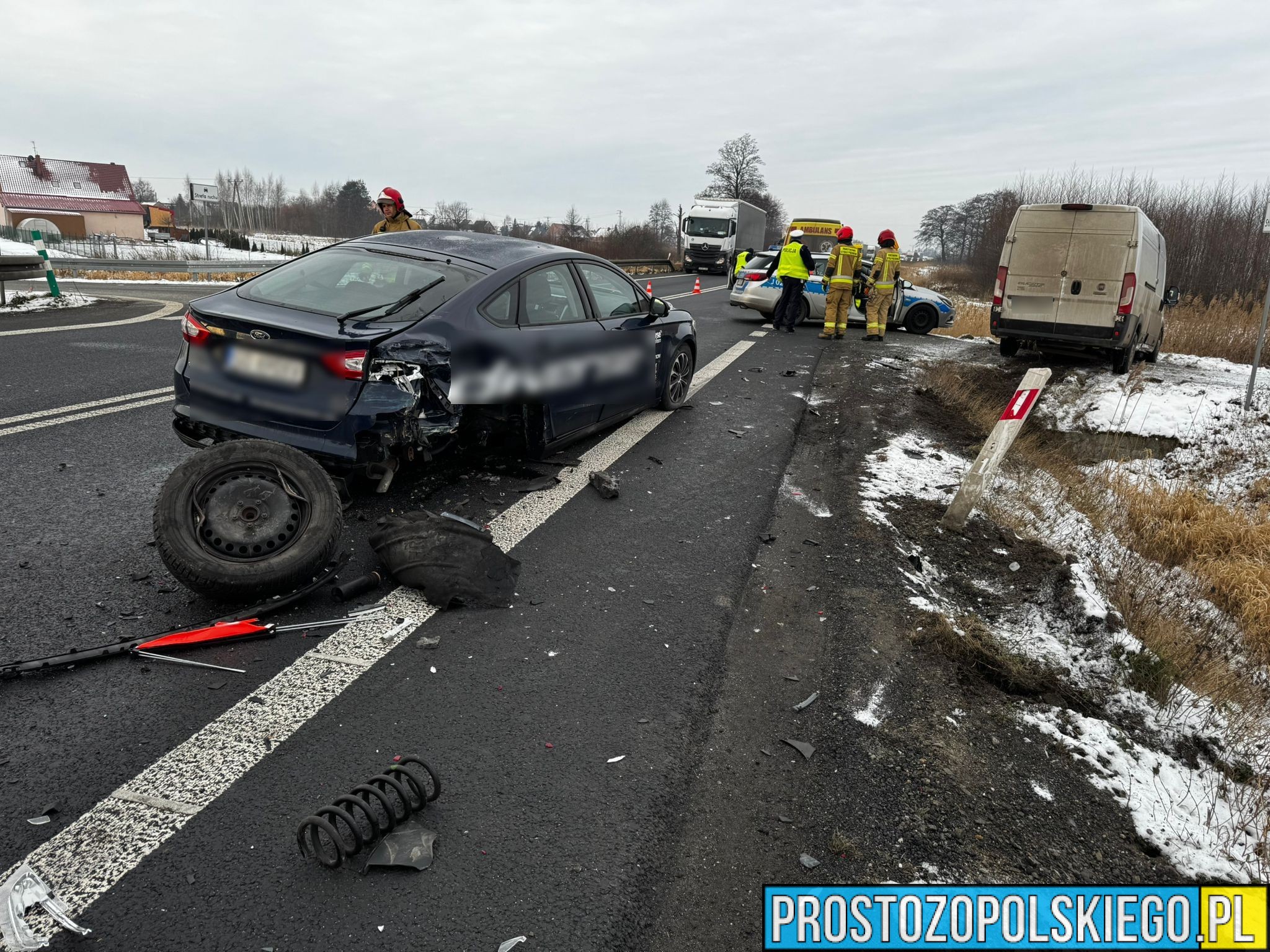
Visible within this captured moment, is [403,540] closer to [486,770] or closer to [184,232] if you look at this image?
[486,770]

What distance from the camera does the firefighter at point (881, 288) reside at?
1428 cm

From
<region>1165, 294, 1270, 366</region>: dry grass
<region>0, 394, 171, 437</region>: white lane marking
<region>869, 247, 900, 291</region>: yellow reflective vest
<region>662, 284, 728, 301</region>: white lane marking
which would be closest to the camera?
<region>0, 394, 171, 437</region>: white lane marking

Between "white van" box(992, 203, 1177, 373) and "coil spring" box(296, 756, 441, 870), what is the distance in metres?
11.8

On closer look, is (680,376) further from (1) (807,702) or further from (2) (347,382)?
(1) (807,702)

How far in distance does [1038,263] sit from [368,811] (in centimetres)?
1227

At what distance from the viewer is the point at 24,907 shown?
75.8 inches

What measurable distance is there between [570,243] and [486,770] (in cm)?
4340

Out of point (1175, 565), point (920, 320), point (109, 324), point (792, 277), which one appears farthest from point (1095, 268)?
point (109, 324)

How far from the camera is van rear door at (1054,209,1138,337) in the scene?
1116 centimetres

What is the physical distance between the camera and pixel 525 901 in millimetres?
2068

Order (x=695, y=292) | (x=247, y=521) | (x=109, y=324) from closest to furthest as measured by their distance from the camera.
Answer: (x=247, y=521), (x=109, y=324), (x=695, y=292)

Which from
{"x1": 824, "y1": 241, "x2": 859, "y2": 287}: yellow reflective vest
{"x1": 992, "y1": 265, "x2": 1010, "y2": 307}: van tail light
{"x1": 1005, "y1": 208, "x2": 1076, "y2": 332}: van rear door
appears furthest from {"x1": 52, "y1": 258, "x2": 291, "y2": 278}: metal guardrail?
{"x1": 1005, "y1": 208, "x2": 1076, "y2": 332}: van rear door

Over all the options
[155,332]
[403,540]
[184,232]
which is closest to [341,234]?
[184,232]

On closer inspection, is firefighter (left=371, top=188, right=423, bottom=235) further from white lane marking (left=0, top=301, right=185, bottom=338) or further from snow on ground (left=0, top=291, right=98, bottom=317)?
snow on ground (left=0, top=291, right=98, bottom=317)
